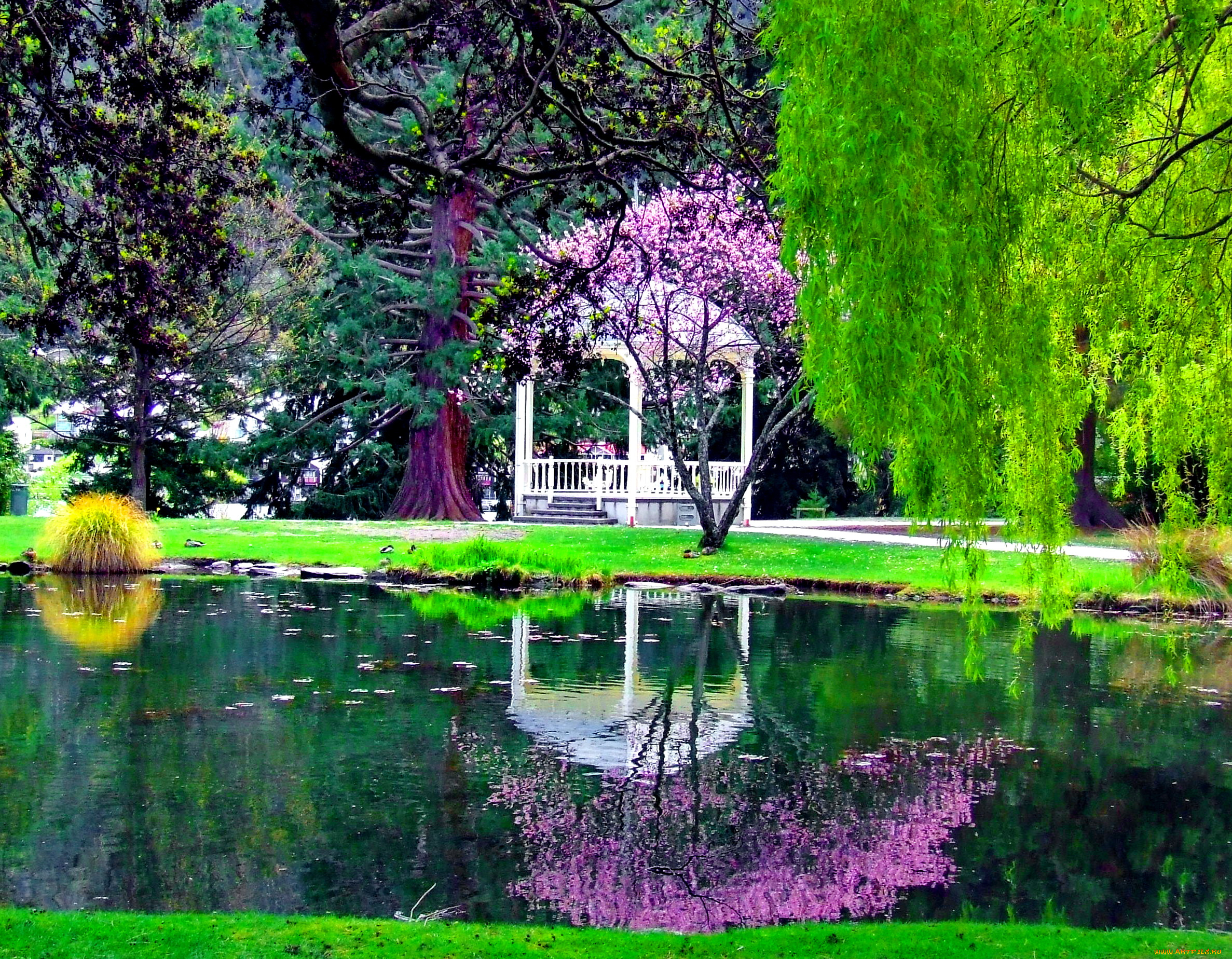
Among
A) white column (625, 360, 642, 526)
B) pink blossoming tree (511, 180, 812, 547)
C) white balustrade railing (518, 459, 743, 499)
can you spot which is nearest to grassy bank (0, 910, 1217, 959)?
pink blossoming tree (511, 180, 812, 547)

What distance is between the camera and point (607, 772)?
8758mm

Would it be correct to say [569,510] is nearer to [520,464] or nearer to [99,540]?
[520,464]

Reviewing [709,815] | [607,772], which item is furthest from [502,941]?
[607,772]

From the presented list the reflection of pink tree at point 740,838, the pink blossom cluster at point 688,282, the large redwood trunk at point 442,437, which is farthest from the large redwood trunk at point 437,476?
the reflection of pink tree at point 740,838

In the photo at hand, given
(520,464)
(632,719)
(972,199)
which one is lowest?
(632,719)

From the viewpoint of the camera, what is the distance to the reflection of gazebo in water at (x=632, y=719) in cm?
931

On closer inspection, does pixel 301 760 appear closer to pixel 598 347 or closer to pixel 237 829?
pixel 237 829

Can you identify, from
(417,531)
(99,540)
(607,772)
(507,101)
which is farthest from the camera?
(417,531)

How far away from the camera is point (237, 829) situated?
714 centimetres

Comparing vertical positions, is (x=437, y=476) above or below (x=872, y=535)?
above

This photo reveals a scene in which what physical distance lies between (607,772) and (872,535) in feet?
60.0

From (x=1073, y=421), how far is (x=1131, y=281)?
1.01 meters

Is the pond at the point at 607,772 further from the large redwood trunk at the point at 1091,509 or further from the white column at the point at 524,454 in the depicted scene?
the white column at the point at 524,454

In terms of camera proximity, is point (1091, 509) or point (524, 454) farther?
point (524, 454)
